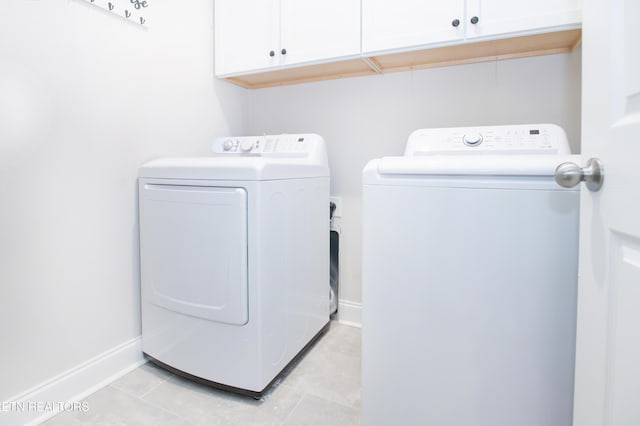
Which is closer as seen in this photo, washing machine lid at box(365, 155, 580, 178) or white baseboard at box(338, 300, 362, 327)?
washing machine lid at box(365, 155, 580, 178)

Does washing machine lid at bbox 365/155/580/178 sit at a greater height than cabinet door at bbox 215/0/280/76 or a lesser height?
lesser

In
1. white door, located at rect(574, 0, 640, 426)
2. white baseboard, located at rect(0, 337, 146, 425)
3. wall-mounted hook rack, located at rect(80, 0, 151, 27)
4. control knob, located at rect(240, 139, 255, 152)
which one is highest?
wall-mounted hook rack, located at rect(80, 0, 151, 27)

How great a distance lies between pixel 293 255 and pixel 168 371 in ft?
2.59

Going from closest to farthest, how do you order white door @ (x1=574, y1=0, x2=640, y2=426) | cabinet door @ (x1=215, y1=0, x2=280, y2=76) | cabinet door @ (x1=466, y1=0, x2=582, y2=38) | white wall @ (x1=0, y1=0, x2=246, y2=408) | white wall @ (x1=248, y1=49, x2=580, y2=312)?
white door @ (x1=574, y1=0, x2=640, y2=426) → white wall @ (x1=0, y1=0, x2=246, y2=408) → cabinet door @ (x1=466, y1=0, x2=582, y2=38) → white wall @ (x1=248, y1=49, x2=580, y2=312) → cabinet door @ (x1=215, y1=0, x2=280, y2=76)

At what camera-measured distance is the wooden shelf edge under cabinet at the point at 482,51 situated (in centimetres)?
152

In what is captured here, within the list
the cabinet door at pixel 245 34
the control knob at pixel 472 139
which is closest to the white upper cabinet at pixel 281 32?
the cabinet door at pixel 245 34

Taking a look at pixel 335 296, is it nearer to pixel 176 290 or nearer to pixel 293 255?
pixel 293 255

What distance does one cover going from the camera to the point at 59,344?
4.53 feet

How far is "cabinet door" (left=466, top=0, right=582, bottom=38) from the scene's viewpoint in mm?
1340

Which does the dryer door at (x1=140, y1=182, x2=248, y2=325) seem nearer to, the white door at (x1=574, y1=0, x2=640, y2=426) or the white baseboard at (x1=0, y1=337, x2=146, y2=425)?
the white baseboard at (x1=0, y1=337, x2=146, y2=425)

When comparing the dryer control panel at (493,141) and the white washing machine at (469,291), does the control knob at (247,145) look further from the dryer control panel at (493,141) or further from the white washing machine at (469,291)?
the white washing machine at (469,291)

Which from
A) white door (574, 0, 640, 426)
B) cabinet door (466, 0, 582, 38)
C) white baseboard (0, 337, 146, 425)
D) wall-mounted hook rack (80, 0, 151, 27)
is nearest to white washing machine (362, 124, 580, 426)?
white door (574, 0, 640, 426)

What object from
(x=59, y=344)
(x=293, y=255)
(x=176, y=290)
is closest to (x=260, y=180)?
(x=293, y=255)

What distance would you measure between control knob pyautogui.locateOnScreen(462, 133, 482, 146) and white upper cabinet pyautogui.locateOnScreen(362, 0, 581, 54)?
0.40 metres
